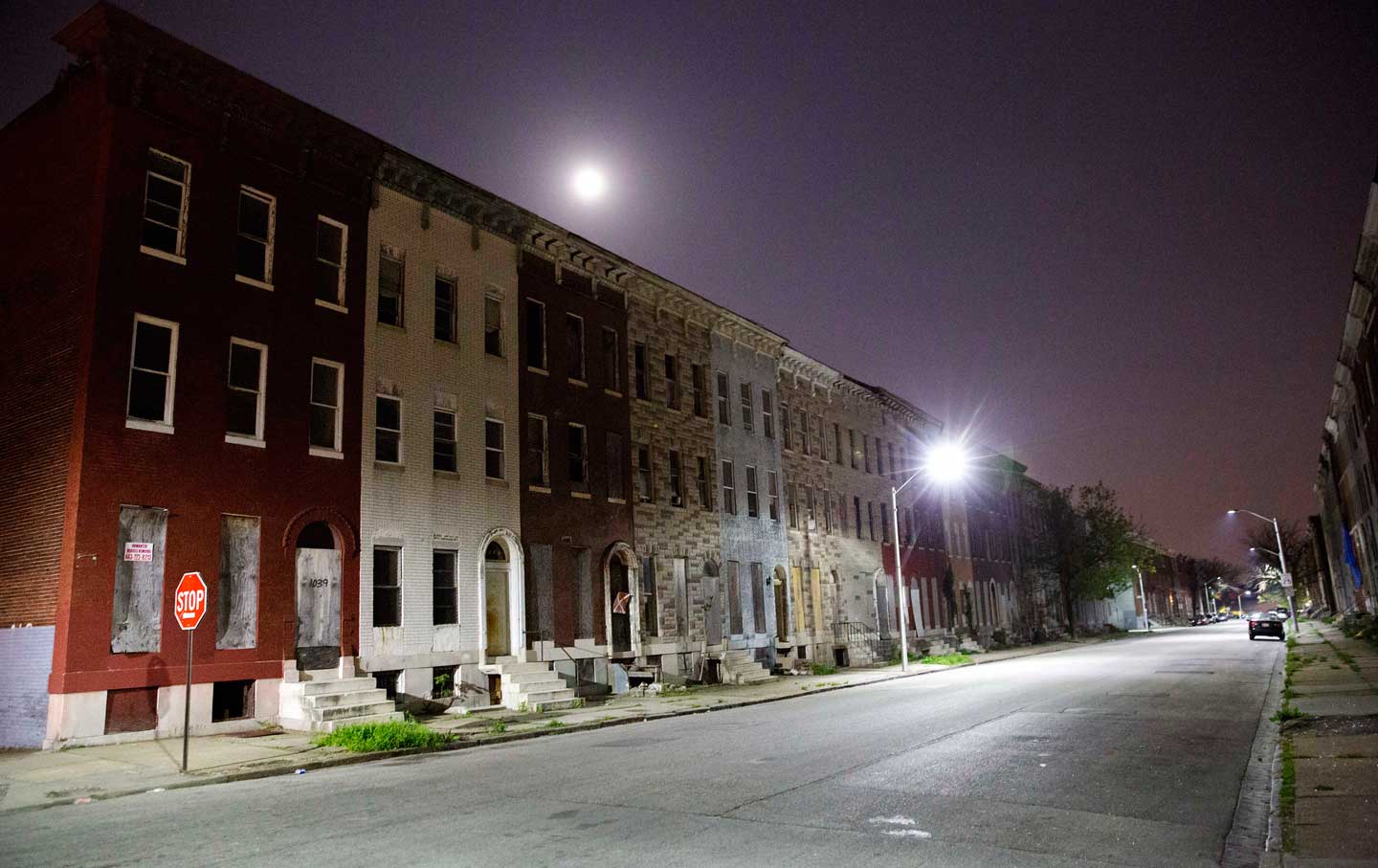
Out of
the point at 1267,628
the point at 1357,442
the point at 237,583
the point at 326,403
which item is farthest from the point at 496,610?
the point at 1357,442

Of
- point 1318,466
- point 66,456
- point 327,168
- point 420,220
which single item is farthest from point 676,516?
point 1318,466

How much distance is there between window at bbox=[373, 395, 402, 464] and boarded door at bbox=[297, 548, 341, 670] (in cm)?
287

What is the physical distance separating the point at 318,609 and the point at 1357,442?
166 feet

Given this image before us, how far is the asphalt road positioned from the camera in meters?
7.53

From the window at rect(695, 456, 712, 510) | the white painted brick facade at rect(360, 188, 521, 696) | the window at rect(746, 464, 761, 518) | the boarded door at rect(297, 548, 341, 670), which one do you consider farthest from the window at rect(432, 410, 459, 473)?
the window at rect(746, 464, 761, 518)

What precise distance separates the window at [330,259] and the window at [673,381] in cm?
1335

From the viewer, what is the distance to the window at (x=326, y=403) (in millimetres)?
21234

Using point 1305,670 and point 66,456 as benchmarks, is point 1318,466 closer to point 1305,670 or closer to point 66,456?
point 1305,670

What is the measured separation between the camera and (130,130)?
724 inches

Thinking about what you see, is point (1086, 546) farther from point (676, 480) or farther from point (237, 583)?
point (237, 583)

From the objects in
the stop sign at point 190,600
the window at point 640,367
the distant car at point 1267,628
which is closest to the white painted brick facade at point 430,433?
the window at point 640,367

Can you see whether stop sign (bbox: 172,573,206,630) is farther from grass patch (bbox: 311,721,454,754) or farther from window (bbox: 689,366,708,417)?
window (bbox: 689,366,708,417)

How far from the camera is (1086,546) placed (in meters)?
72.4

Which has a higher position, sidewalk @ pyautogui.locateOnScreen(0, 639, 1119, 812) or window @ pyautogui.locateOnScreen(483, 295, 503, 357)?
window @ pyautogui.locateOnScreen(483, 295, 503, 357)
